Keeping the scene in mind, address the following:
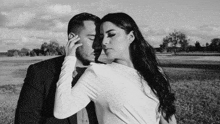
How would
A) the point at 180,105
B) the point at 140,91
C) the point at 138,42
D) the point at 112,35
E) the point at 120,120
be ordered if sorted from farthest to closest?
the point at 180,105 < the point at 138,42 < the point at 112,35 < the point at 140,91 < the point at 120,120

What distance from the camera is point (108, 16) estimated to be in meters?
2.68

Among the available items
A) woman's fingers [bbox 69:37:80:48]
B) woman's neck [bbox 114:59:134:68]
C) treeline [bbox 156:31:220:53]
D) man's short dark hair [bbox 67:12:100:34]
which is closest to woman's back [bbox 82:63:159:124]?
woman's neck [bbox 114:59:134:68]

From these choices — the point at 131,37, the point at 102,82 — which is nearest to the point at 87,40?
the point at 131,37

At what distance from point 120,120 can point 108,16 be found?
109cm

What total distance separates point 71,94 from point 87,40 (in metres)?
0.89

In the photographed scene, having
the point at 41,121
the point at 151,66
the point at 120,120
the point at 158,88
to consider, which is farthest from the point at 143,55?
the point at 41,121

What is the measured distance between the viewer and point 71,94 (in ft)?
7.49

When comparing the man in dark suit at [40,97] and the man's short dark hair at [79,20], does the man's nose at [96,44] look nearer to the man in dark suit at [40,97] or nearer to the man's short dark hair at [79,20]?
the man's short dark hair at [79,20]

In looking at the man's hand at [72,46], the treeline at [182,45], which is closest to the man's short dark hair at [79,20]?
the man's hand at [72,46]

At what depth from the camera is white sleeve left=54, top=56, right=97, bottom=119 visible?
88.3 inches

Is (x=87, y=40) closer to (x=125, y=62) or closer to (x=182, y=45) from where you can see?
(x=125, y=62)

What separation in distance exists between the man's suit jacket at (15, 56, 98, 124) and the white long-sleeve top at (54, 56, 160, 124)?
1.02 ft

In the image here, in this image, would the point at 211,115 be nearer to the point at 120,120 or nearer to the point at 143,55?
the point at 143,55

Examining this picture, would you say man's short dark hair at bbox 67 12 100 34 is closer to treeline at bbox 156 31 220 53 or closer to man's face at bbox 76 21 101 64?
A: man's face at bbox 76 21 101 64
